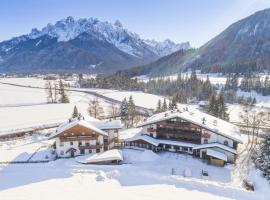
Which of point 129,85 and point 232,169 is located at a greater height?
point 129,85

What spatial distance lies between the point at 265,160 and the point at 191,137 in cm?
1415

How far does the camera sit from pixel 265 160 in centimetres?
3784

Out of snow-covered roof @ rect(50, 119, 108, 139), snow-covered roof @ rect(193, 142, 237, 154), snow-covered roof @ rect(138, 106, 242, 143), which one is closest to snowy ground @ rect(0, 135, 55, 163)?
snow-covered roof @ rect(50, 119, 108, 139)

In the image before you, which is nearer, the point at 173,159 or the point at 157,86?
the point at 173,159

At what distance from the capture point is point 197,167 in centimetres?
4269

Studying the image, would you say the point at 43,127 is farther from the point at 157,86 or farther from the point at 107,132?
the point at 157,86

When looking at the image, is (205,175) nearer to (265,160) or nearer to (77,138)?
(265,160)

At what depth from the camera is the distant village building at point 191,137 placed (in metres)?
45.3

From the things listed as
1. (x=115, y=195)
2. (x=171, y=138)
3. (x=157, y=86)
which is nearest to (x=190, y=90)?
(x=157, y=86)

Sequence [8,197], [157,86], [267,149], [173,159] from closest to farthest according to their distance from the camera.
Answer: [8,197] < [267,149] < [173,159] < [157,86]

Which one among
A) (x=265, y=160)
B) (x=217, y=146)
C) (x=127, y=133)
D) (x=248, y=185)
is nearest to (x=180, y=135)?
(x=217, y=146)

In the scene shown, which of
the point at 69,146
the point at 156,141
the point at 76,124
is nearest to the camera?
the point at 69,146

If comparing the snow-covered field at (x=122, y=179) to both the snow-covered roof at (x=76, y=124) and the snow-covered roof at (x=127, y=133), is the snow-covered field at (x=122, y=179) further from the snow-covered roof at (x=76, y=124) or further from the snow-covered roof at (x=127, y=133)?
the snow-covered roof at (x=127, y=133)

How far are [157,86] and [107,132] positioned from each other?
101798mm
